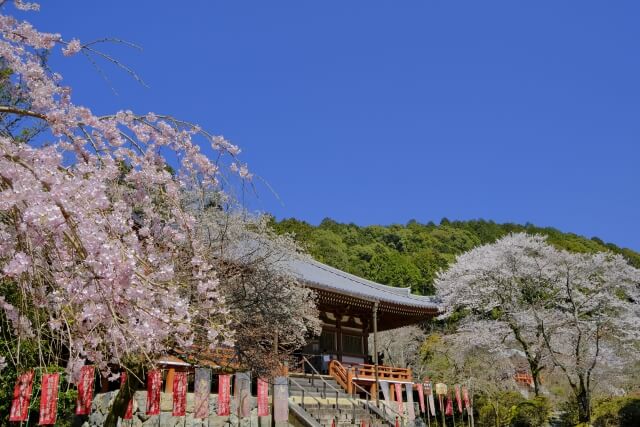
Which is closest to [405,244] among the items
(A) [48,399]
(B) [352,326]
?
(B) [352,326]

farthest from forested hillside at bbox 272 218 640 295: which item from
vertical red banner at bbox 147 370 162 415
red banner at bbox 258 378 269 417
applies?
vertical red banner at bbox 147 370 162 415

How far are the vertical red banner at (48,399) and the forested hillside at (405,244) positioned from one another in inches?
974

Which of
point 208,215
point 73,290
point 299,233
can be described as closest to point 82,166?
point 73,290

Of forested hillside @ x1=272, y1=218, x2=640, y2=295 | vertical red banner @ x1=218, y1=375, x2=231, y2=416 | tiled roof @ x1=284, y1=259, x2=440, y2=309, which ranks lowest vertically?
vertical red banner @ x1=218, y1=375, x2=231, y2=416

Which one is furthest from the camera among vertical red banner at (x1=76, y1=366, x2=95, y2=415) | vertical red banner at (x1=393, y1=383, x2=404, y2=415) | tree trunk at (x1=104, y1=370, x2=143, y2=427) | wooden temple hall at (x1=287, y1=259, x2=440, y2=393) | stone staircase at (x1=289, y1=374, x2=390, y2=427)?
vertical red banner at (x1=393, y1=383, x2=404, y2=415)

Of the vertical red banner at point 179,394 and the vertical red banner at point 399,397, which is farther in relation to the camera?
the vertical red banner at point 399,397

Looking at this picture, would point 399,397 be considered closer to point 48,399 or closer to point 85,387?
point 85,387

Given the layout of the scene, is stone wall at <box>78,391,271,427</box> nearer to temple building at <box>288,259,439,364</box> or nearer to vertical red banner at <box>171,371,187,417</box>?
vertical red banner at <box>171,371,187,417</box>

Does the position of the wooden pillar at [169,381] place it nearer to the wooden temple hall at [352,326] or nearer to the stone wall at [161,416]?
the stone wall at [161,416]

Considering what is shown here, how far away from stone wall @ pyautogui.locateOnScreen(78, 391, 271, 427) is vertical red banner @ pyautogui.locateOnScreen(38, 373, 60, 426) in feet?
5.87

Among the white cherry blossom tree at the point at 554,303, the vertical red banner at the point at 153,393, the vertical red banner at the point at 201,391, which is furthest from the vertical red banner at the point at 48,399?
the white cherry blossom tree at the point at 554,303

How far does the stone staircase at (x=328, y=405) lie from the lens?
12.1 m

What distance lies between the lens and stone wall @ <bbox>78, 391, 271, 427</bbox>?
959 cm

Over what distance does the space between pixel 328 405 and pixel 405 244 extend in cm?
4386
